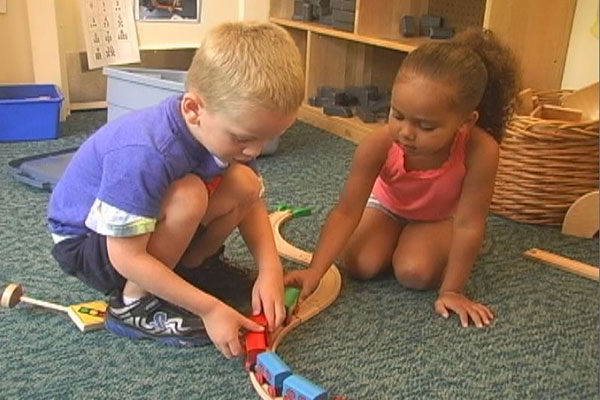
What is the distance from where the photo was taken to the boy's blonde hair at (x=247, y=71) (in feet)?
2.42

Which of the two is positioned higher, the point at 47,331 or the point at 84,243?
the point at 84,243

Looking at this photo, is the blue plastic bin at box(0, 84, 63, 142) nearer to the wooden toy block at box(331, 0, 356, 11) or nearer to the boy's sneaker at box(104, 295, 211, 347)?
the wooden toy block at box(331, 0, 356, 11)

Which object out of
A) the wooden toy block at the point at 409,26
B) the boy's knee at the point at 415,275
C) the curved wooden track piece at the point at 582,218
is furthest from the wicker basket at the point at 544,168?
the wooden toy block at the point at 409,26

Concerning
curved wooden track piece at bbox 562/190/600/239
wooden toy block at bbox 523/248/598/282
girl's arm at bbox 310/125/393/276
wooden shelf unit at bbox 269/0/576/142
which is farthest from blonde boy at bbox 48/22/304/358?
wooden shelf unit at bbox 269/0/576/142

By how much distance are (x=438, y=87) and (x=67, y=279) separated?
0.60 metres

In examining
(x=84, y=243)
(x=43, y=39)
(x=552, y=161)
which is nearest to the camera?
(x=84, y=243)

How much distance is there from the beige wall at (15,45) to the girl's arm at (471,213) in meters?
1.28

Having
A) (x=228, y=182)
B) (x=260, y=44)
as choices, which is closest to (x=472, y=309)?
(x=228, y=182)

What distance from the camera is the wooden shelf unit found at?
4.96 ft

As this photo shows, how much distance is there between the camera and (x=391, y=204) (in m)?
1.16

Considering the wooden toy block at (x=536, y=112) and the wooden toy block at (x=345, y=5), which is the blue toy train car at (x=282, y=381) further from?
the wooden toy block at (x=345, y=5)

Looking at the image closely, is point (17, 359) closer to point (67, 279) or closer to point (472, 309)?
point (67, 279)

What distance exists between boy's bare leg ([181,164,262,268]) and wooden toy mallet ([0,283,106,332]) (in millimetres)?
131

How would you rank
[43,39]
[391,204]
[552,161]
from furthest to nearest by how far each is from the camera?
1. [43,39]
2. [552,161]
3. [391,204]
